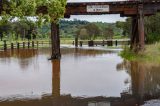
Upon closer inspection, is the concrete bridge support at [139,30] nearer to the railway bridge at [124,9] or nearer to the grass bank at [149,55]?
the railway bridge at [124,9]

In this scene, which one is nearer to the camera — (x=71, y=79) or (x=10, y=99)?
(x=10, y=99)

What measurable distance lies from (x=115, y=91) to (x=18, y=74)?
8.26 m

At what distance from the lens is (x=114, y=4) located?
105 ft

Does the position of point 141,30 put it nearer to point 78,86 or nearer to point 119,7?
point 119,7

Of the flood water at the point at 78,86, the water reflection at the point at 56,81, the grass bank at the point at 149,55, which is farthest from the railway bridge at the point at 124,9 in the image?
the water reflection at the point at 56,81

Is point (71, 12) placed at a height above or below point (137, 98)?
above

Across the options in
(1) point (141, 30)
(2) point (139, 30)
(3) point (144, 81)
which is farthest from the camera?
(2) point (139, 30)

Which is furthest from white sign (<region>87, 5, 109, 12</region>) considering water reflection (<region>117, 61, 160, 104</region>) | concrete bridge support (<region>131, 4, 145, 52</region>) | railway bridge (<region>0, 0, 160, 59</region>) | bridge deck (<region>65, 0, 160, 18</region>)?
water reflection (<region>117, 61, 160, 104</region>)

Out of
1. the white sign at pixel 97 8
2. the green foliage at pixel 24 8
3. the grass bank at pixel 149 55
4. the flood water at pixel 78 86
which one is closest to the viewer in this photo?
the flood water at pixel 78 86

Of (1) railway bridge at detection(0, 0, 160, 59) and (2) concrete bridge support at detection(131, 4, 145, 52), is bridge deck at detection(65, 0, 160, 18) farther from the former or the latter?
(2) concrete bridge support at detection(131, 4, 145, 52)

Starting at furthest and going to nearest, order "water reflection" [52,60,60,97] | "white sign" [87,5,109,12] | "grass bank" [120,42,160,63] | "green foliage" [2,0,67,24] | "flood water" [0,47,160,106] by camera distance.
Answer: "white sign" [87,5,109,12] → "grass bank" [120,42,160,63] → "water reflection" [52,60,60,97] → "green foliage" [2,0,67,24] → "flood water" [0,47,160,106]

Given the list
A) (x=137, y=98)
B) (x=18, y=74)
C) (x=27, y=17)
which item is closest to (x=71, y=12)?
(x=18, y=74)

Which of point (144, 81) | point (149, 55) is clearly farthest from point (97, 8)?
point (144, 81)

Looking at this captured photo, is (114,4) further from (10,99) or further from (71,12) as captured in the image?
(10,99)
